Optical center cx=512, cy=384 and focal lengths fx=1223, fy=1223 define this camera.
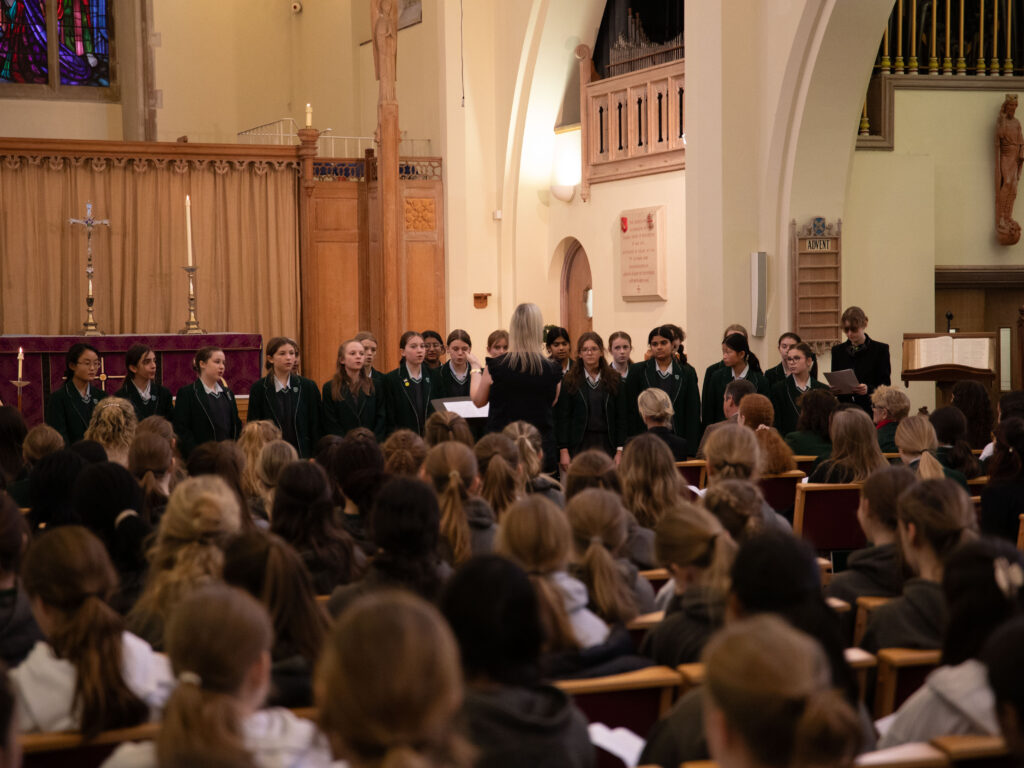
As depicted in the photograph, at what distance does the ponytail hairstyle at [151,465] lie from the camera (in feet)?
14.3

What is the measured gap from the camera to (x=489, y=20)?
14.1 metres

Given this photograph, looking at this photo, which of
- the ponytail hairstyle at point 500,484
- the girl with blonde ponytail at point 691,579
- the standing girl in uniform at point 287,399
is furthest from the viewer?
the standing girl in uniform at point 287,399

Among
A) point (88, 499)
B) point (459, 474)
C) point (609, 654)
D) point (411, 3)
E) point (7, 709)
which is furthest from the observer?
point (411, 3)

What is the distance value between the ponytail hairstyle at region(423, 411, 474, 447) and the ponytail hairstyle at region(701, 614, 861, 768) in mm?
3339

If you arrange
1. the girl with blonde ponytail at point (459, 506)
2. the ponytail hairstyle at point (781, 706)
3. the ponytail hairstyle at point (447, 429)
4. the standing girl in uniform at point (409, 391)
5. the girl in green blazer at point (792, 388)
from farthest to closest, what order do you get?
the girl in green blazer at point (792, 388) → the standing girl in uniform at point (409, 391) → the ponytail hairstyle at point (447, 429) → the girl with blonde ponytail at point (459, 506) → the ponytail hairstyle at point (781, 706)

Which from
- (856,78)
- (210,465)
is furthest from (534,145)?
(210,465)

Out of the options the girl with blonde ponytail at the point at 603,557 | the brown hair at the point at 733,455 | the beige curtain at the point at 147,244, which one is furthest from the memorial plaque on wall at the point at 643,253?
the girl with blonde ponytail at the point at 603,557

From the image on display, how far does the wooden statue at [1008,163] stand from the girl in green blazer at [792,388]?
4668 millimetres

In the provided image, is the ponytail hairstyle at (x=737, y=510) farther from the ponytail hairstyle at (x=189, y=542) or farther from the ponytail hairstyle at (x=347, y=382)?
the ponytail hairstyle at (x=347, y=382)

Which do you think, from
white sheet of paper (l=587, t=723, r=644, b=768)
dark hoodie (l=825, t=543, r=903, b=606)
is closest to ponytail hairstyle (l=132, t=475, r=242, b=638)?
white sheet of paper (l=587, t=723, r=644, b=768)

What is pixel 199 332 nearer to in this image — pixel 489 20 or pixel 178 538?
pixel 489 20

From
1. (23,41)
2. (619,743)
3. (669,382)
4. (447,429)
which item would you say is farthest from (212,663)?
(23,41)

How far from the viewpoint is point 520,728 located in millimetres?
1952

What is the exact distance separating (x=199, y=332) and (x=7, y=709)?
9273 mm
